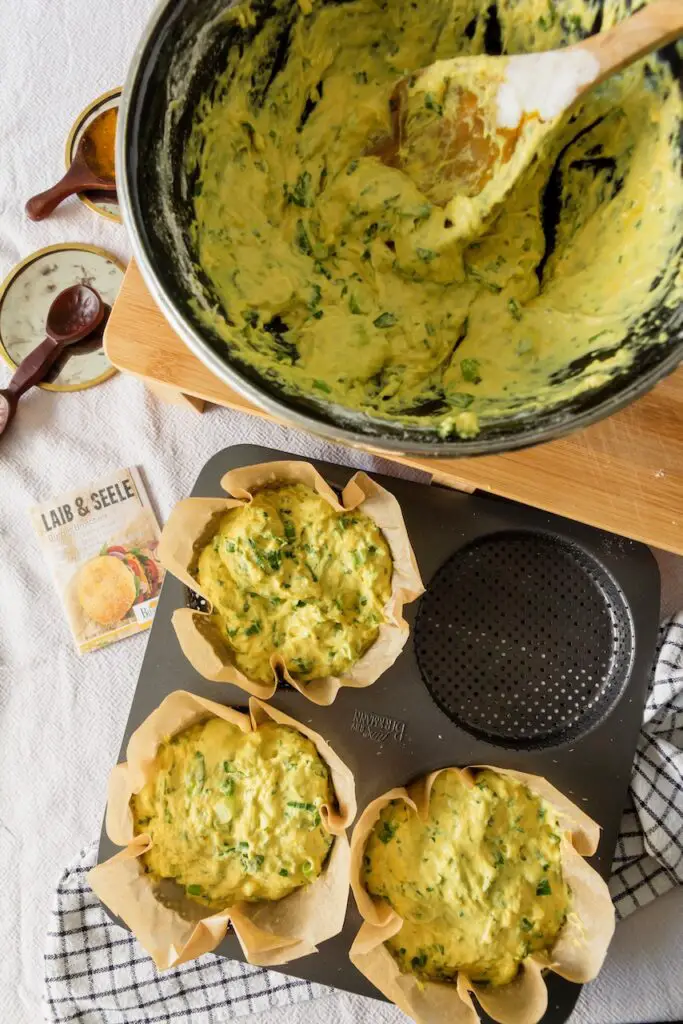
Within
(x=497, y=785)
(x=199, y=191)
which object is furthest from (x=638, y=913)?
(x=199, y=191)

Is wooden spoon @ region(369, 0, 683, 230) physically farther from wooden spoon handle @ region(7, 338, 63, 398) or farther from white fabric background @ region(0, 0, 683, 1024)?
wooden spoon handle @ region(7, 338, 63, 398)

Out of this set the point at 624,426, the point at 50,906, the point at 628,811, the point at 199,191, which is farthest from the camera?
the point at 50,906

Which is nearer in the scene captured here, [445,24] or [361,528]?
[445,24]

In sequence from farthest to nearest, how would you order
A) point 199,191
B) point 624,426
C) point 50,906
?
point 50,906, point 624,426, point 199,191

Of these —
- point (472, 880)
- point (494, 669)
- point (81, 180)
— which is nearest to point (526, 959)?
point (472, 880)

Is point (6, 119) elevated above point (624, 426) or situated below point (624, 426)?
above

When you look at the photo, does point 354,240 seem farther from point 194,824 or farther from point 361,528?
point 194,824

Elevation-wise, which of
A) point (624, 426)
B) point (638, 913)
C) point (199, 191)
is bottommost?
point (638, 913)
